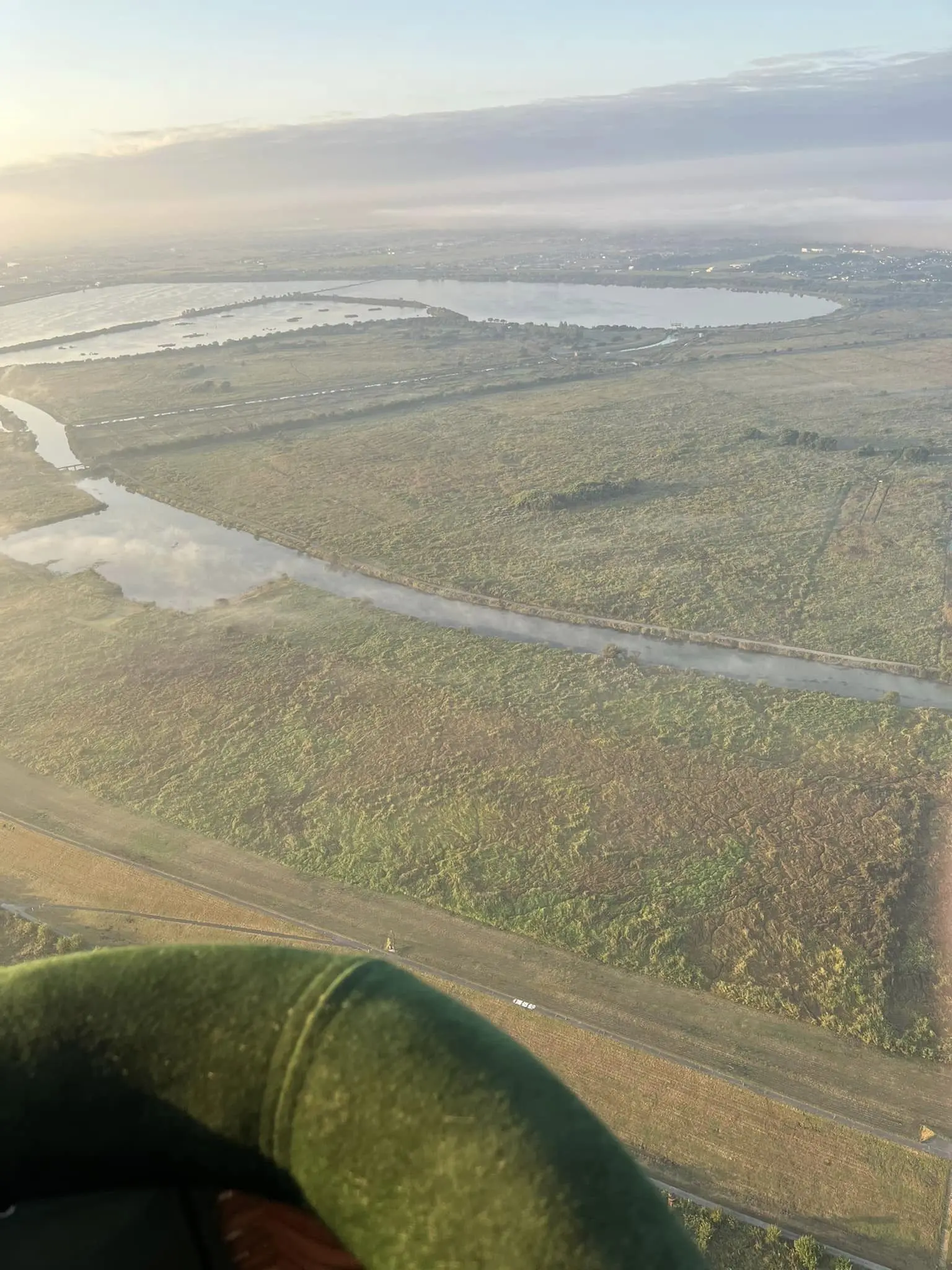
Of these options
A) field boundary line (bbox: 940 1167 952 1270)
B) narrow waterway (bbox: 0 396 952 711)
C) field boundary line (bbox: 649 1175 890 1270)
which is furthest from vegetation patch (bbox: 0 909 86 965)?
narrow waterway (bbox: 0 396 952 711)

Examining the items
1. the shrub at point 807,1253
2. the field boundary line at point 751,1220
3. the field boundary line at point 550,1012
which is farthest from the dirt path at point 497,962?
the shrub at point 807,1253

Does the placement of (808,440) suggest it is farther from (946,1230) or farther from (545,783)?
(946,1230)

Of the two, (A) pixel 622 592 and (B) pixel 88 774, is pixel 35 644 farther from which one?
(A) pixel 622 592

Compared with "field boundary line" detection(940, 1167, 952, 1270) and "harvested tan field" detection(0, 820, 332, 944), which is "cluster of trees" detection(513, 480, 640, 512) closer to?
"harvested tan field" detection(0, 820, 332, 944)

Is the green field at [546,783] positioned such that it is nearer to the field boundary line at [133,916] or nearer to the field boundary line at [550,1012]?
the field boundary line at [550,1012]

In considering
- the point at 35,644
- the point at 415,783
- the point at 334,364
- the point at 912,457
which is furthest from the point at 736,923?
the point at 334,364

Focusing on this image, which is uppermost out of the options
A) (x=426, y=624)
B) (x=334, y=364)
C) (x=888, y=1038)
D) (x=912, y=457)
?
(x=334, y=364)
